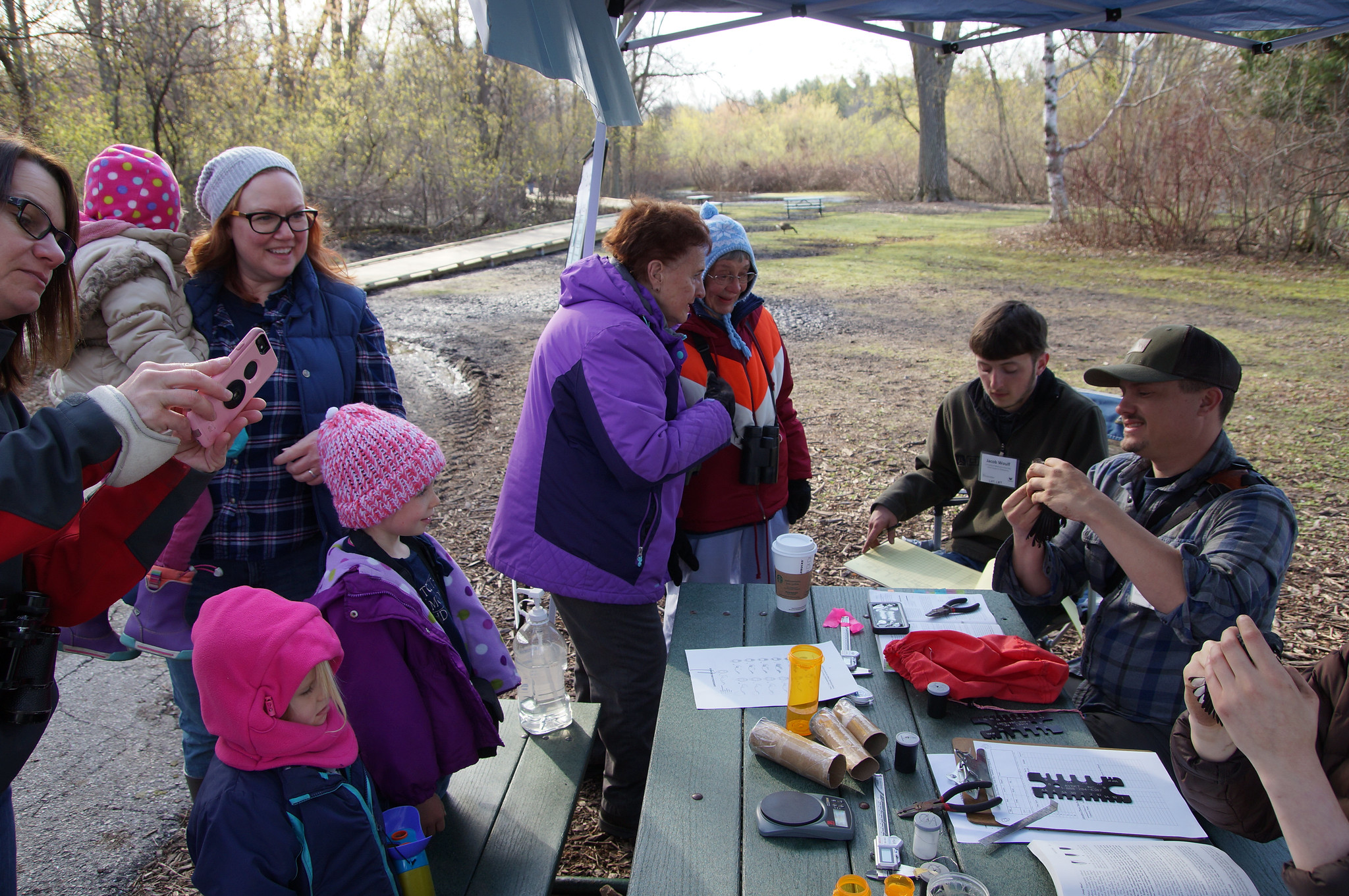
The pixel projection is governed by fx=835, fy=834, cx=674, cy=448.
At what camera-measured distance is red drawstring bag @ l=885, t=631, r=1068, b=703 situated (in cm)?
209

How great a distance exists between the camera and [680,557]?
322 centimetres

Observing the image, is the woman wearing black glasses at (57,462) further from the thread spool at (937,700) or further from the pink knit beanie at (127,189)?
the thread spool at (937,700)

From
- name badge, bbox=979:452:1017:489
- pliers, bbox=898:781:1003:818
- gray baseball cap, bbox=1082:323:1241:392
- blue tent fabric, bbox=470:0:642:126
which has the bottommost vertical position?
pliers, bbox=898:781:1003:818

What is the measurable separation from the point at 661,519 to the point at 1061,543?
1.29m

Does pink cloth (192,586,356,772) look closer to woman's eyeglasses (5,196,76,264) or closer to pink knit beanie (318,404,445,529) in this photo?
pink knit beanie (318,404,445,529)

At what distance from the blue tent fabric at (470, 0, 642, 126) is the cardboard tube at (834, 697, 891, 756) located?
2384mm

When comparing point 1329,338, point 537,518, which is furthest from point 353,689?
point 1329,338

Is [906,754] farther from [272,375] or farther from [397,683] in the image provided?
[272,375]

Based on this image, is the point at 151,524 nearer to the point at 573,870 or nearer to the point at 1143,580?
the point at 573,870

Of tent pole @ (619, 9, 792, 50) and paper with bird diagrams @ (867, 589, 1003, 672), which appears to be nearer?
paper with bird diagrams @ (867, 589, 1003, 672)

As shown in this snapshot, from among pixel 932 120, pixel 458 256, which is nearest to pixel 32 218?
pixel 458 256

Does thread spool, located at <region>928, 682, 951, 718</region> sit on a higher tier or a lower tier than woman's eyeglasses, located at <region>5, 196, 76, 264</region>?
lower

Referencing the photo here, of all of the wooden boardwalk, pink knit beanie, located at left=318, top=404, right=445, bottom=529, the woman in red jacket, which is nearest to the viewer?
pink knit beanie, located at left=318, top=404, right=445, bottom=529

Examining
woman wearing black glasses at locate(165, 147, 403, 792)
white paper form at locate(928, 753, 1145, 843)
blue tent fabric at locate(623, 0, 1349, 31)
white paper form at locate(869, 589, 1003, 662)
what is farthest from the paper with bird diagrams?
blue tent fabric at locate(623, 0, 1349, 31)
